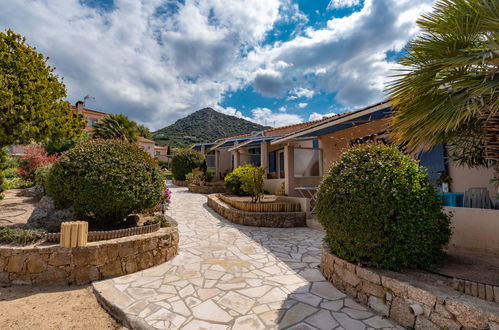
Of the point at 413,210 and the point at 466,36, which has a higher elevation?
the point at 466,36

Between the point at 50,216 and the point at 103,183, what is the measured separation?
2.05 meters

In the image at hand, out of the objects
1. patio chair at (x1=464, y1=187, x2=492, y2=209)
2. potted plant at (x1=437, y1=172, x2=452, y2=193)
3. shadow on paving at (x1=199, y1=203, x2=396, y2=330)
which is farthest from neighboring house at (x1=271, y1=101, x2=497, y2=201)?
shadow on paving at (x1=199, y1=203, x2=396, y2=330)

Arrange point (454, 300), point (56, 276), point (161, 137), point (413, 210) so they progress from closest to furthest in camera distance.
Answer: point (454, 300)
point (413, 210)
point (56, 276)
point (161, 137)

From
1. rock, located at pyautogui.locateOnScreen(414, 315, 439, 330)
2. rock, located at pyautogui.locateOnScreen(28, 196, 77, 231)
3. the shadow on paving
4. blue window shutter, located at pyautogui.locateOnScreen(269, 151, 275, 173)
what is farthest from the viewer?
blue window shutter, located at pyautogui.locateOnScreen(269, 151, 275, 173)

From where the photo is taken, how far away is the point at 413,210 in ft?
11.5

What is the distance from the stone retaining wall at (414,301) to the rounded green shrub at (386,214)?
0.27 metres

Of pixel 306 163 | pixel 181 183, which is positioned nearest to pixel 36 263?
pixel 306 163

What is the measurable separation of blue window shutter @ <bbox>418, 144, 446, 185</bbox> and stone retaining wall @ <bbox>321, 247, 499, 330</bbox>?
15.9 ft

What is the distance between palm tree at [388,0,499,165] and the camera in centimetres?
297

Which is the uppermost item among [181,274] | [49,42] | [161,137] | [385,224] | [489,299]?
[161,137]

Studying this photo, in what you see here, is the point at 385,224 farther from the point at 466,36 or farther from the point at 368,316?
the point at 466,36

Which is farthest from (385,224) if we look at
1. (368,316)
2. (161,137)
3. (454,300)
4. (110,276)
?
(161,137)

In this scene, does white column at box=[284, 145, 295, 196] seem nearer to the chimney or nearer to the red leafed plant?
the red leafed plant

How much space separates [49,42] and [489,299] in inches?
483
